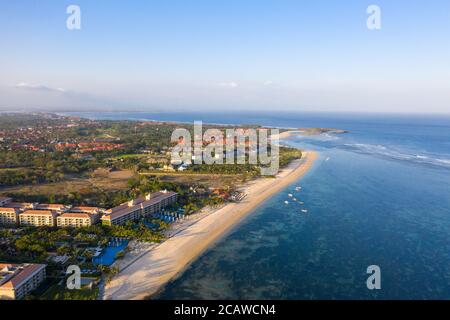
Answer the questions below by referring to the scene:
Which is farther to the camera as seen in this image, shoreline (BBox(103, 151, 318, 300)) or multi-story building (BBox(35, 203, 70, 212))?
multi-story building (BBox(35, 203, 70, 212))

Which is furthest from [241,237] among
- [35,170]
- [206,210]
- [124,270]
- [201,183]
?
[35,170]

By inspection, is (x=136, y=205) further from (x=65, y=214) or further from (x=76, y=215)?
(x=65, y=214)

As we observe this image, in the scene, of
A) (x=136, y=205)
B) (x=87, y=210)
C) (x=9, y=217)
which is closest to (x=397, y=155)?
(x=136, y=205)

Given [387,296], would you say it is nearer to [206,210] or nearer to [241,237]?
[241,237]

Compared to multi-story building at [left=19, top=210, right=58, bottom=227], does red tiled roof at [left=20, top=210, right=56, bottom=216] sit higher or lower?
higher

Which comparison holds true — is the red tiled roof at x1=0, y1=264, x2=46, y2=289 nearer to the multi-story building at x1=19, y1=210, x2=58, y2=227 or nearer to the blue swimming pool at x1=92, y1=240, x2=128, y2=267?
the blue swimming pool at x1=92, y1=240, x2=128, y2=267

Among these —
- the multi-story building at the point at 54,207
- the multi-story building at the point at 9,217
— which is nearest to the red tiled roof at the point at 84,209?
the multi-story building at the point at 54,207

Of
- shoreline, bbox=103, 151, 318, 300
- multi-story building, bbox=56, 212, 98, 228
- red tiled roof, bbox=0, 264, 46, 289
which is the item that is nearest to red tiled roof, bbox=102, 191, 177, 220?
multi-story building, bbox=56, 212, 98, 228
